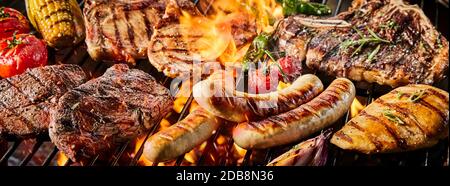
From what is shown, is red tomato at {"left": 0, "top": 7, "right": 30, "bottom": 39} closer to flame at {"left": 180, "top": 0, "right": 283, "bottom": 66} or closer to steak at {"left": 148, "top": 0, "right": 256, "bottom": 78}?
steak at {"left": 148, "top": 0, "right": 256, "bottom": 78}

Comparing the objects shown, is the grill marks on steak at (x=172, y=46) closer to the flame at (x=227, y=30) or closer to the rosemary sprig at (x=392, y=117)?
the flame at (x=227, y=30)

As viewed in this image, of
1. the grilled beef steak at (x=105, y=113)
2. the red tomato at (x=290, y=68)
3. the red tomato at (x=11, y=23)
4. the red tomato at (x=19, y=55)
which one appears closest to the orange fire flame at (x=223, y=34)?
the red tomato at (x=290, y=68)

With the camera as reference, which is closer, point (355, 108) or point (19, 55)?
point (355, 108)

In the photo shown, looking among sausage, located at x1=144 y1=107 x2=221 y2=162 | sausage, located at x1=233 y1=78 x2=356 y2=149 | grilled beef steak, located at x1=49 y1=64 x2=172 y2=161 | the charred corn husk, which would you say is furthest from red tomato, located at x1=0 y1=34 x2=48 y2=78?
sausage, located at x1=233 y1=78 x2=356 y2=149

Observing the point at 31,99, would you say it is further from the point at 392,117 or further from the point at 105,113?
the point at 392,117

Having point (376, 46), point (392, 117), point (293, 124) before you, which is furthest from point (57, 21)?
point (392, 117)
